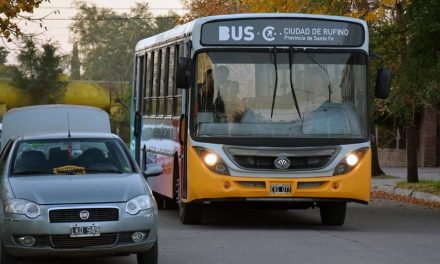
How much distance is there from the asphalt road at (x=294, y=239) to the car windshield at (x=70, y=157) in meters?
1.16

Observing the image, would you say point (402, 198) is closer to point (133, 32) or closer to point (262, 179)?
point (262, 179)

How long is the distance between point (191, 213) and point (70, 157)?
514 centimetres

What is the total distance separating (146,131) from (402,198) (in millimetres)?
7608

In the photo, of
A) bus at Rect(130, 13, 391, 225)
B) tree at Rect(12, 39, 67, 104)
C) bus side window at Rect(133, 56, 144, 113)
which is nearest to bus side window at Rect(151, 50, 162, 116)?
bus side window at Rect(133, 56, 144, 113)

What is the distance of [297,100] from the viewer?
55.0 ft

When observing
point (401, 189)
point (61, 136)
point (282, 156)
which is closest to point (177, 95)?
point (282, 156)

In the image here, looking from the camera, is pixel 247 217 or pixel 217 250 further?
pixel 247 217

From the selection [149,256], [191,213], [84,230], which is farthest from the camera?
[191,213]

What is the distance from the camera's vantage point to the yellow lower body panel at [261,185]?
16422 mm

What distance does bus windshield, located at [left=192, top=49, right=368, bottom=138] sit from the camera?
1664cm

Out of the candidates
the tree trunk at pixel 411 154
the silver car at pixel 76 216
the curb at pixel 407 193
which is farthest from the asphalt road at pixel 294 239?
the tree trunk at pixel 411 154

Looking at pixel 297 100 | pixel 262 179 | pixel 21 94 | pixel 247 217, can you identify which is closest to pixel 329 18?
pixel 297 100

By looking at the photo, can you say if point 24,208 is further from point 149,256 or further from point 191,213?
point 191,213

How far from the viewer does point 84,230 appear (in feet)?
Answer: 36.1
